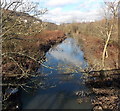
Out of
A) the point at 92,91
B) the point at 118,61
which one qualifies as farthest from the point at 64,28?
the point at 92,91

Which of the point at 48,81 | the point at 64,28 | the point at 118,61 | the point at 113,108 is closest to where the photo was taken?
the point at 113,108

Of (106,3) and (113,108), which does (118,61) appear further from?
(113,108)

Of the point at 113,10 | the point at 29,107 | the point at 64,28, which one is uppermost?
the point at 113,10

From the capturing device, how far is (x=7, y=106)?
6.21m

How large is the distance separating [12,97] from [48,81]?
249 centimetres

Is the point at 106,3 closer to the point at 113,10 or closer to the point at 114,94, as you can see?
the point at 113,10

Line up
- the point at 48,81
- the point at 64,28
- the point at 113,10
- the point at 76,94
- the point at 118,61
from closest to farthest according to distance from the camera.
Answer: the point at 76,94 → the point at 113,10 → the point at 48,81 → the point at 118,61 → the point at 64,28

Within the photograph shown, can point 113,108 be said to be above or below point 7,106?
below

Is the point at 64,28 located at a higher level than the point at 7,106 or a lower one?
lower

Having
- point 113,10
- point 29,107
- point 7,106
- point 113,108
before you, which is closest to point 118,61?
point 113,10

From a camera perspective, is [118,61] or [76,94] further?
[118,61]

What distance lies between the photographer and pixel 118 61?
11.1 meters

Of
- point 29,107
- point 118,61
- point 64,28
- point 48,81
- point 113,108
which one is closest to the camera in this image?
point 113,108

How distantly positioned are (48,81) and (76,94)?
6.66 ft
